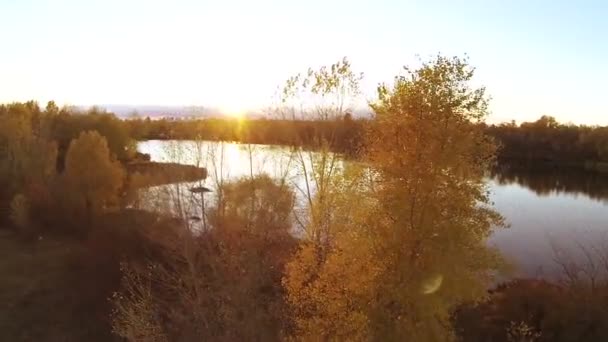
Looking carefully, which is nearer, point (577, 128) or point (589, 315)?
point (589, 315)

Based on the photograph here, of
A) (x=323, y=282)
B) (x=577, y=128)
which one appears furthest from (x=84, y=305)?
(x=577, y=128)

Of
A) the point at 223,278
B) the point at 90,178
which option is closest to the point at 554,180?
the point at 90,178

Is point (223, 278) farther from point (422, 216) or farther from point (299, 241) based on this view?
point (422, 216)

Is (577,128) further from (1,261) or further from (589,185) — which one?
(1,261)

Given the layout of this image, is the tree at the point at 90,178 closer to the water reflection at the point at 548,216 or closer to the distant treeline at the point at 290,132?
the distant treeline at the point at 290,132

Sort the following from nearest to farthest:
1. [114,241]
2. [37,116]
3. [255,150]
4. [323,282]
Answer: [323,282]
[114,241]
[255,150]
[37,116]

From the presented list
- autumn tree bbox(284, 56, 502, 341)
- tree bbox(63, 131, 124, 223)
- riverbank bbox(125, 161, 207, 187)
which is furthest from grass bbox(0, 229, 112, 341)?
autumn tree bbox(284, 56, 502, 341)

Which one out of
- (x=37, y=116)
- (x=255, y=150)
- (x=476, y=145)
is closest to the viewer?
(x=476, y=145)

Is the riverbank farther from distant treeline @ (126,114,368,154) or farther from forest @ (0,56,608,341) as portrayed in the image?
distant treeline @ (126,114,368,154)
